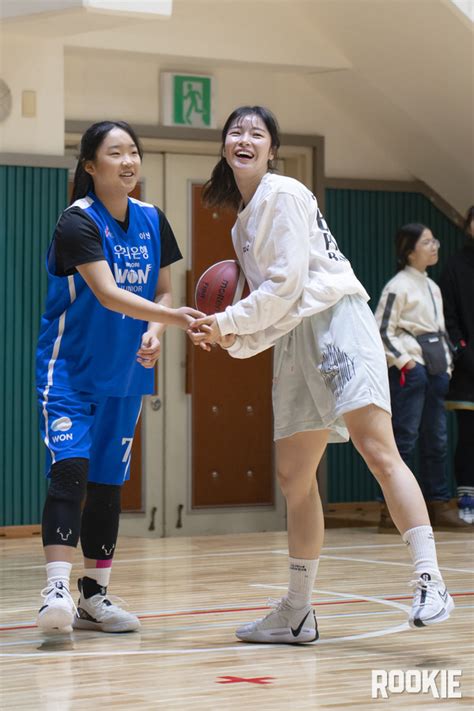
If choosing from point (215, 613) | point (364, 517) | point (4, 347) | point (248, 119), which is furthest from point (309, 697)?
point (364, 517)

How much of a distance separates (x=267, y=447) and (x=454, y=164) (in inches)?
84.3

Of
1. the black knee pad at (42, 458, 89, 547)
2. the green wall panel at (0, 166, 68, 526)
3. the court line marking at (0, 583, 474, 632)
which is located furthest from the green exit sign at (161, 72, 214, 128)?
the black knee pad at (42, 458, 89, 547)

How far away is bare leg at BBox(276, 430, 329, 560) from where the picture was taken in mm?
3418

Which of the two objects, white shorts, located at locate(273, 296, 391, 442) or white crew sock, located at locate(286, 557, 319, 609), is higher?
white shorts, located at locate(273, 296, 391, 442)

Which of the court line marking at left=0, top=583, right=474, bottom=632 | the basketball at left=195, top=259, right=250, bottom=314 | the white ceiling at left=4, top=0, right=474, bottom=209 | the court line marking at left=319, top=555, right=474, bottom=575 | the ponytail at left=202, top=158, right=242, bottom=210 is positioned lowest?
the court line marking at left=319, top=555, right=474, bottom=575

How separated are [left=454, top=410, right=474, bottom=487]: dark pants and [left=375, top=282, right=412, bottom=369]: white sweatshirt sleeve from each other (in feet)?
2.50

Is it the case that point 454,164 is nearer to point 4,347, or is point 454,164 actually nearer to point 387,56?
point 387,56

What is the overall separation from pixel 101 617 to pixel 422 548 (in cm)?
102

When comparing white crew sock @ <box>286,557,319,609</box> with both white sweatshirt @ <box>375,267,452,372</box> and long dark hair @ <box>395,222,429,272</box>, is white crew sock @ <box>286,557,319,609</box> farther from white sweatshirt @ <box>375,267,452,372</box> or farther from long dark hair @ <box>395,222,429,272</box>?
long dark hair @ <box>395,222,429,272</box>

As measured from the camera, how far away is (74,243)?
3.48 meters

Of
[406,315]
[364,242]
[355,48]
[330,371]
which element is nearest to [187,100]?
[355,48]

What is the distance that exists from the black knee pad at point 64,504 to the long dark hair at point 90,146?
0.80 metres

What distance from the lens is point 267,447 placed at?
7.91m

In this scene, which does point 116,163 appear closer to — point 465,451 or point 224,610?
point 224,610
